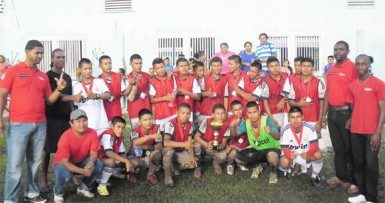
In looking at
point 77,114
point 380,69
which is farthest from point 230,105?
point 380,69

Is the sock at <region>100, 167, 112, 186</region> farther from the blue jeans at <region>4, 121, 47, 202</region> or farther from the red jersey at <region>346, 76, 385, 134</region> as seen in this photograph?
the red jersey at <region>346, 76, 385, 134</region>

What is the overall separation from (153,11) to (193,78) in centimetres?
868

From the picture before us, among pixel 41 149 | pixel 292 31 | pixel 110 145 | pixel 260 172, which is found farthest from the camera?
pixel 292 31

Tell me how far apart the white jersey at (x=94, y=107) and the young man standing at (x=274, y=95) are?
99.5 inches

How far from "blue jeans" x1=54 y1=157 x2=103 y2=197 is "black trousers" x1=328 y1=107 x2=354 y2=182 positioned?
3259 millimetres

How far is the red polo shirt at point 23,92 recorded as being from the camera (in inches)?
208

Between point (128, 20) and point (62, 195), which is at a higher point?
point (128, 20)

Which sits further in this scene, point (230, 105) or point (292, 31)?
point (292, 31)

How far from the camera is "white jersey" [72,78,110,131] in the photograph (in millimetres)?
6410

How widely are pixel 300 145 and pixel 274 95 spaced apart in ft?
3.64

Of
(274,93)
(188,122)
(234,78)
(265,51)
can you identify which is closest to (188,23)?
(265,51)

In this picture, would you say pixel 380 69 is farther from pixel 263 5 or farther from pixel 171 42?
pixel 171 42

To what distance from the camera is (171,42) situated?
608 inches

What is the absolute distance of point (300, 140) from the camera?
6.36m
